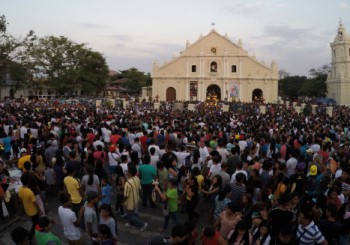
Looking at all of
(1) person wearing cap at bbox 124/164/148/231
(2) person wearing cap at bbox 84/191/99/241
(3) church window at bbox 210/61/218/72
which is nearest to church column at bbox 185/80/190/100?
(3) church window at bbox 210/61/218/72

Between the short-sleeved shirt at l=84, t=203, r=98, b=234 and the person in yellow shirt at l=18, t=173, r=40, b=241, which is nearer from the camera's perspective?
the short-sleeved shirt at l=84, t=203, r=98, b=234

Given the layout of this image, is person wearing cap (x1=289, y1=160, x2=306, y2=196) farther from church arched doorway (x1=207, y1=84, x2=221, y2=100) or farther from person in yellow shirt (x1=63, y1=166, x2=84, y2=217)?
church arched doorway (x1=207, y1=84, x2=221, y2=100)

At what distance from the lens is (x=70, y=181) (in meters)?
6.64

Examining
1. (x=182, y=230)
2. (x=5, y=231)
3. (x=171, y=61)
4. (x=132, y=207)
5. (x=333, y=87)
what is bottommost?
(x=5, y=231)

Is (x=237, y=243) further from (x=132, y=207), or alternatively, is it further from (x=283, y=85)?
(x=283, y=85)

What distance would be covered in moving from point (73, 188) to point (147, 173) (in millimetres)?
1838

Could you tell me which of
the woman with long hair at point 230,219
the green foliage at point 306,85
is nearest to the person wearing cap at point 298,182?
the woman with long hair at point 230,219

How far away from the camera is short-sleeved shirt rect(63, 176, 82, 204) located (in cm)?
664

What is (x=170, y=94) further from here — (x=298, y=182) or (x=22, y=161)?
(x=298, y=182)

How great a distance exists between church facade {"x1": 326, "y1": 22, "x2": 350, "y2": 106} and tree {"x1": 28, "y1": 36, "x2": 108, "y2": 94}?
122 ft

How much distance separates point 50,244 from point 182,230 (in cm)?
183

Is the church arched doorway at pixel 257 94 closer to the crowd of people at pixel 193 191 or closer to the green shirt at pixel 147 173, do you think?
the crowd of people at pixel 193 191

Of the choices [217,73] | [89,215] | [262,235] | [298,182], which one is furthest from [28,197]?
[217,73]

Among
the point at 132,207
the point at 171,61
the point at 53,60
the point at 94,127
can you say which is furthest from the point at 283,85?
the point at 132,207
